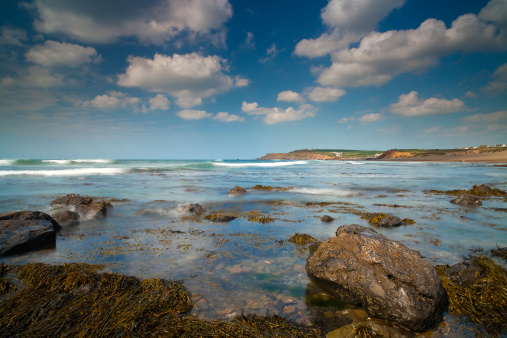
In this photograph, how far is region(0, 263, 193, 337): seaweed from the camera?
331 centimetres

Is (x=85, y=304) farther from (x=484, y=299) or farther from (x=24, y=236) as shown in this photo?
(x=484, y=299)

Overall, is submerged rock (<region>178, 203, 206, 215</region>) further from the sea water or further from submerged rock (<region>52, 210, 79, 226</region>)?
submerged rock (<region>52, 210, 79, 226</region>)

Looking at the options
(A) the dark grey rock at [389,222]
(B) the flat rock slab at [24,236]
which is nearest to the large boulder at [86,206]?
(B) the flat rock slab at [24,236]

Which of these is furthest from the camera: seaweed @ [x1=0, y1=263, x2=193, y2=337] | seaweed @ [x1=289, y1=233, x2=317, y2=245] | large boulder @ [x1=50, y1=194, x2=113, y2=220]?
large boulder @ [x1=50, y1=194, x2=113, y2=220]

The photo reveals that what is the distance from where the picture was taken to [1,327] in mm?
3244

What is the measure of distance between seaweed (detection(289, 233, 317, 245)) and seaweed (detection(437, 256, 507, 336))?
10.4 feet

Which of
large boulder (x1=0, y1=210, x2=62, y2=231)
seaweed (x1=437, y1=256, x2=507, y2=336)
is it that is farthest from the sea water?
seaweed (x1=437, y1=256, x2=507, y2=336)

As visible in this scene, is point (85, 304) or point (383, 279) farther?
point (383, 279)

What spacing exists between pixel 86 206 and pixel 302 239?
9.12m

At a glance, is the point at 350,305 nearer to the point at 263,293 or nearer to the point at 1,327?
the point at 263,293

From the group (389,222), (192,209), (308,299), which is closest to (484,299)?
(308,299)

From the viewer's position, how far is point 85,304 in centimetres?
379

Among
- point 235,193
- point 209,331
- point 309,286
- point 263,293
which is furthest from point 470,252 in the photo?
point 235,193

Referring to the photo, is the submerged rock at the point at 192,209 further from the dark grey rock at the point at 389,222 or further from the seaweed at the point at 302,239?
the dark grey rock at the point at 389,222
